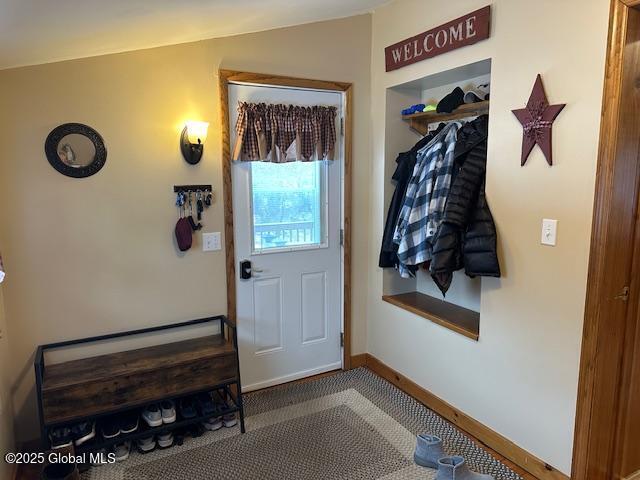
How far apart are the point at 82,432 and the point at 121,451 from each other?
23 cm

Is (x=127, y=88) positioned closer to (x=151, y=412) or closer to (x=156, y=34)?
(x=156, y=34)

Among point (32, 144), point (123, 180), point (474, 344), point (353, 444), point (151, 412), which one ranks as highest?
point (32, 144)

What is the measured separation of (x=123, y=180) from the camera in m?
2.40

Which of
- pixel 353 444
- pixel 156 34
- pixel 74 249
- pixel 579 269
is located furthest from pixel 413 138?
pixel 74 249

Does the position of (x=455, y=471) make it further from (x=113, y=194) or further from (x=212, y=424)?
(x=113, y=194)

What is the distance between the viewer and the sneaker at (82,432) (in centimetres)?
219

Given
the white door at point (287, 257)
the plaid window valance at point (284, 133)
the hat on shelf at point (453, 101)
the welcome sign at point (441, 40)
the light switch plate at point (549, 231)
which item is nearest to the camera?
the light switch plate at point (549, 231)

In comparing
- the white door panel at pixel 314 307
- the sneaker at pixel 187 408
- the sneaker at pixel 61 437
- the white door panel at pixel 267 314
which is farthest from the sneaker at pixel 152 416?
the white door panel at pixel 314 307

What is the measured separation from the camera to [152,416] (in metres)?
2.36

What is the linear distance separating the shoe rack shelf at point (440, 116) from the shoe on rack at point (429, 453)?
5.96ft

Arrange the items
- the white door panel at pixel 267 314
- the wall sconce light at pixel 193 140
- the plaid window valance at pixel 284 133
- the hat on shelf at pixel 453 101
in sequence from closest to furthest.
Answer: the wall sconce light at pixel 193 140 < the hat on shelf at pixel 453 101 < the plaid window valance at pixel 284 133 < the white door panel at pixel 267 314

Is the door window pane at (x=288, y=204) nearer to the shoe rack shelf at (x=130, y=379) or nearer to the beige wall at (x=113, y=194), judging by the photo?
the beige wall at (x=113, y=194)

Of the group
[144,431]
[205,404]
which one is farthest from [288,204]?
[144,431]

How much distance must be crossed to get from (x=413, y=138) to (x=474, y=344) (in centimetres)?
146
